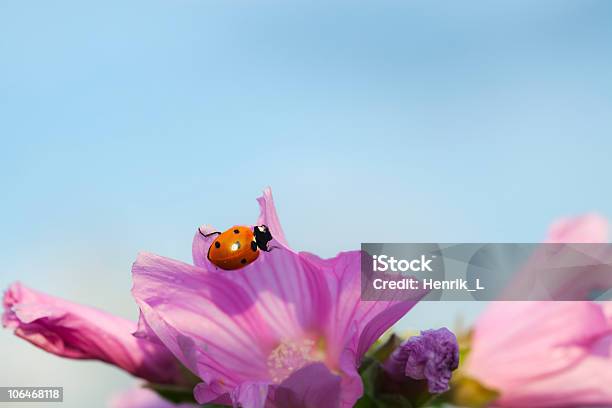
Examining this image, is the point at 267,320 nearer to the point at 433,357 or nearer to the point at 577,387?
the point at 433,357

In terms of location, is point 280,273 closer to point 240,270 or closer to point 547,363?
point 240,270

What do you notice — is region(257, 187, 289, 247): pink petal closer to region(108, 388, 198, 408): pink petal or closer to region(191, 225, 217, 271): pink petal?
region(191, 225, 217, 271): pink petal

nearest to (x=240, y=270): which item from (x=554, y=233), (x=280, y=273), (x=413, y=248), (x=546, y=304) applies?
(x=280, y=273)

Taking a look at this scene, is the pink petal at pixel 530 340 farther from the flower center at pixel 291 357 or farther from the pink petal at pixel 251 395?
the pink petal at pixel 251 395

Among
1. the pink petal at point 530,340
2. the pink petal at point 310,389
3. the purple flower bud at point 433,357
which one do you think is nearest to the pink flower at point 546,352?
the pink petal at point 530,340

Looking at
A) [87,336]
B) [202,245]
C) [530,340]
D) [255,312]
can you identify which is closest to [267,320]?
[255,312]
